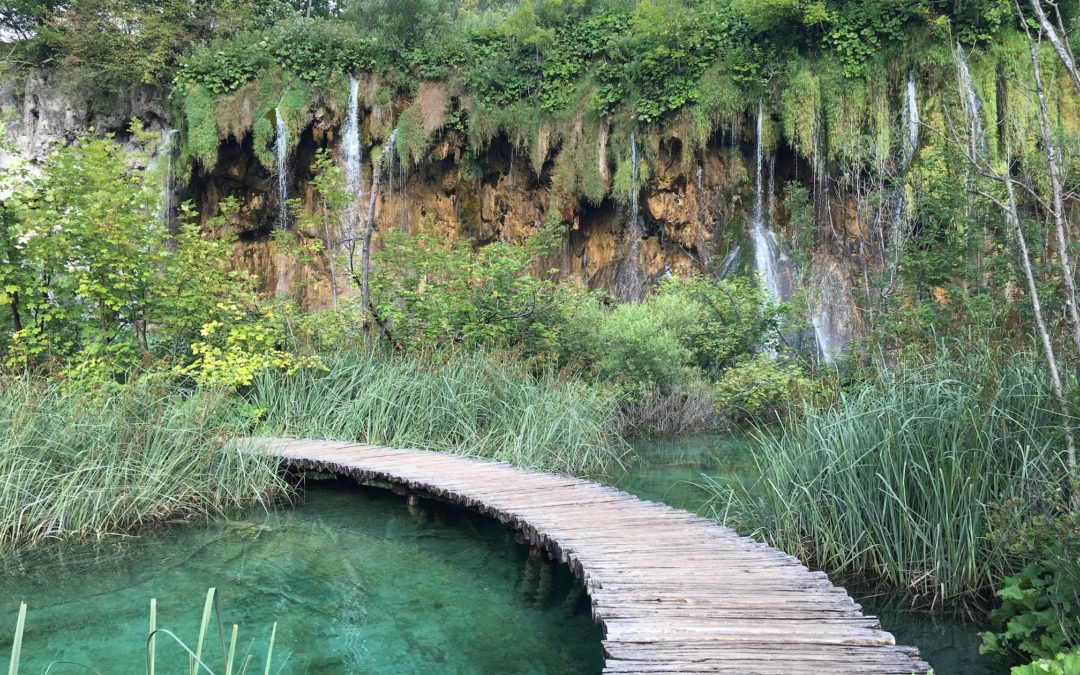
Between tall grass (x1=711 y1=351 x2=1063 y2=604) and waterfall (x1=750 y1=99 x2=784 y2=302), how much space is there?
35.0 feet

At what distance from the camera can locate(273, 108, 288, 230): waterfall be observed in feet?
57.6

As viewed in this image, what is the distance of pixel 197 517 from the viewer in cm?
628

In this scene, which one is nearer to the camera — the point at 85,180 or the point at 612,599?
the point at 612,599

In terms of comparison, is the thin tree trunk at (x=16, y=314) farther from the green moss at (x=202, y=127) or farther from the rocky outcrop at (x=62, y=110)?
the rocky outcrop at (x=62, y=110)

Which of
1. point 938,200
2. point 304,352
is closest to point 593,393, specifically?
point 304,352

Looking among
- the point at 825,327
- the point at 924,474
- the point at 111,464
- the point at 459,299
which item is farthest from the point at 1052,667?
the point at 825,327


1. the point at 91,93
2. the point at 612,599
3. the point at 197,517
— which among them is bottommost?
the point at 197,517

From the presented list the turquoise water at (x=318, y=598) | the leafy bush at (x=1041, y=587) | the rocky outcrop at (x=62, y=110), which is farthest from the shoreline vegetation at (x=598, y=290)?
the turquoise water at (x=318, y=598)

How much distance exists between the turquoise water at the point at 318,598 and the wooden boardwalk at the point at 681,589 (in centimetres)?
45

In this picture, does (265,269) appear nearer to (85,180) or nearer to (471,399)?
(85,180)

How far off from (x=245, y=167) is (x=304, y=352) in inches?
456

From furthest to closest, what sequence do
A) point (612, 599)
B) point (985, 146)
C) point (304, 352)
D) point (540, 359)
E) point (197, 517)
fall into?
point (985, 146)
point (540, 359)
point (304, 352)
point (197, 517)
point (612, 599)

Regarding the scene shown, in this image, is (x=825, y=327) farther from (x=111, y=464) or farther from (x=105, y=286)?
(x=111, y=464)

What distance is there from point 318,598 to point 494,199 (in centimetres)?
1454
